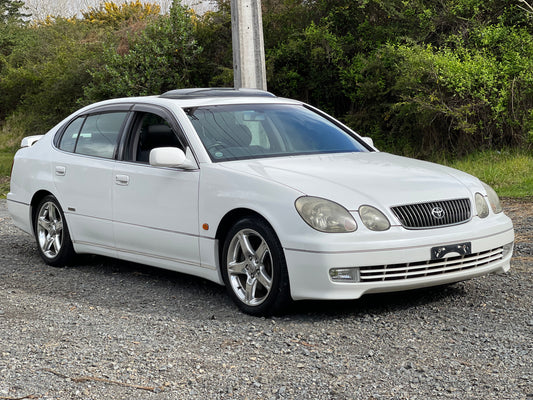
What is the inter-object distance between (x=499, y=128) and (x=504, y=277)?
26.2 feet

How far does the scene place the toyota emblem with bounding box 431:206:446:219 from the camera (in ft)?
18.6

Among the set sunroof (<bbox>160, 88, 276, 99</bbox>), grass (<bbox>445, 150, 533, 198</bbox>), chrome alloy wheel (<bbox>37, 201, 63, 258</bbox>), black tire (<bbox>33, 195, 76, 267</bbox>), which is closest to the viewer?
sunroof (<bbox>160, 88, 276, 99</bbox>)

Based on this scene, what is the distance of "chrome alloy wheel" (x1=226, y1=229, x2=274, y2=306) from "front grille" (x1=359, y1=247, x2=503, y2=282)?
696mm

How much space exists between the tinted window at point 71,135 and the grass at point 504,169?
6047mm

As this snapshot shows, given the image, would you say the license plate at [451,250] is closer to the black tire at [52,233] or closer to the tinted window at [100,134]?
the tinted window at [100,134]

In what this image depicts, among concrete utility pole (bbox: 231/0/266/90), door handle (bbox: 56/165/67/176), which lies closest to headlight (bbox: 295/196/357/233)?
door handle (bbox: 56/165/67/176)

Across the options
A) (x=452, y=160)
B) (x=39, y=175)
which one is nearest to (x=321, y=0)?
(x=452, y=160)

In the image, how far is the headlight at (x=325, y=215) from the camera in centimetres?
543

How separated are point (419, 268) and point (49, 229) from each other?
3.91m

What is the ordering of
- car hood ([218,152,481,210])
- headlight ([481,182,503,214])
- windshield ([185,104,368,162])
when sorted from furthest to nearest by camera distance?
windshield ([185,104,368,162]) < headlight ([481,182,503,214]) < car hood ([218,152,481,210])

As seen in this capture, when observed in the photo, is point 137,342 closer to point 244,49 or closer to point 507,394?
point 507,394

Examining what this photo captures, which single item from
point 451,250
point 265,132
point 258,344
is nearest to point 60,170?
point 265,132

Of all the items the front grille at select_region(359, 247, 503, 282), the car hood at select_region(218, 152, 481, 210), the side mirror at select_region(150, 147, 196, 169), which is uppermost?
the side mirror at select_region(150, 147, 196, 169)

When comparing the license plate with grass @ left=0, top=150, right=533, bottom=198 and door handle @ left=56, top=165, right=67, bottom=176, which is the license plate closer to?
door handle @ left=56, top=165, right=67, bottom=176
